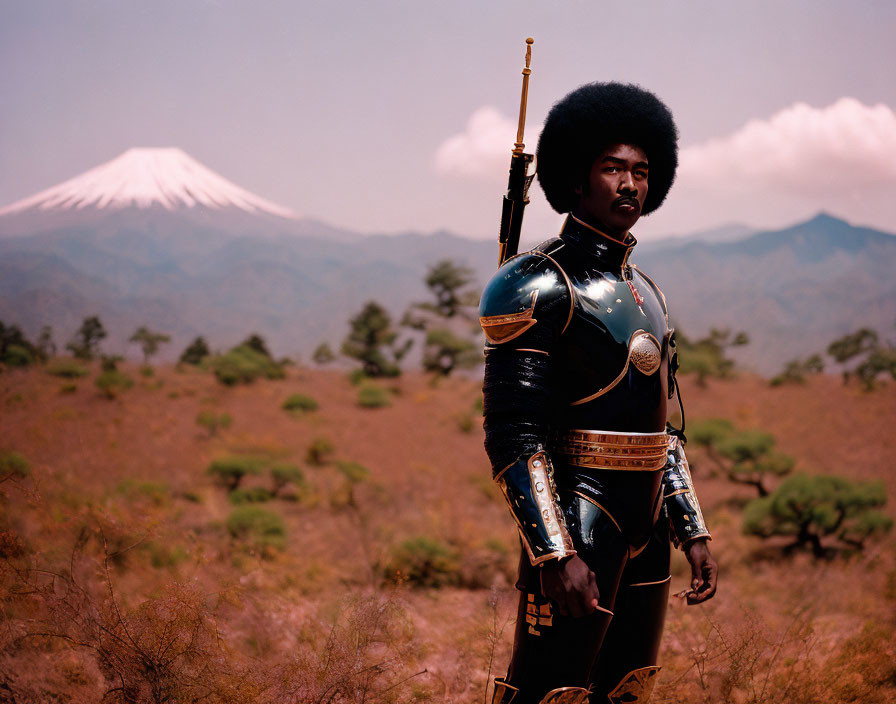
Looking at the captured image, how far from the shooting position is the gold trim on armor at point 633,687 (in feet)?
7.39

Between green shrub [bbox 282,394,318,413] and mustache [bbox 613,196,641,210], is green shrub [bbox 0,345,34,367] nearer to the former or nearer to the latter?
green shrub [bbox 282,394,318,413]

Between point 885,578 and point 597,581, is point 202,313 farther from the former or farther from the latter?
point 597,581

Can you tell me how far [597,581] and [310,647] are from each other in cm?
261

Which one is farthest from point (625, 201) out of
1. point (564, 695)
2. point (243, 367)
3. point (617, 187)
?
point (243, 367)

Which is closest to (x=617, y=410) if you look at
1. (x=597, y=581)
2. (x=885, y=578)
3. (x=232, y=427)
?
(x=597, y=581)

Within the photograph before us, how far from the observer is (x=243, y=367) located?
58.2 feet

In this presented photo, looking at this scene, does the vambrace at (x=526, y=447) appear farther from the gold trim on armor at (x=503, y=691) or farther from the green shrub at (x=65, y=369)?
the green shrub at (x=65, y=369)

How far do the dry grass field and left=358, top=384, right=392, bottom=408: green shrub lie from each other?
0.88 ft

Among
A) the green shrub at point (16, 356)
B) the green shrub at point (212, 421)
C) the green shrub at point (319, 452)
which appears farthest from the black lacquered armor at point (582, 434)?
the green shrub at point (16, 356)

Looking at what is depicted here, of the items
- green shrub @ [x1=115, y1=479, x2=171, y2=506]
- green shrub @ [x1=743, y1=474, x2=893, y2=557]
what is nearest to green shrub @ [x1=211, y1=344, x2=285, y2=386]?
green shrub @ [x1=115, y1=479, x2=171, y2=506]

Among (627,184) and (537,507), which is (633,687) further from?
(627,184)

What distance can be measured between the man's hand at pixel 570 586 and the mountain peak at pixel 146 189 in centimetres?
955

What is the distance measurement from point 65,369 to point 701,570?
49.0 feet

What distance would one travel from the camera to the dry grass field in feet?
9.98
